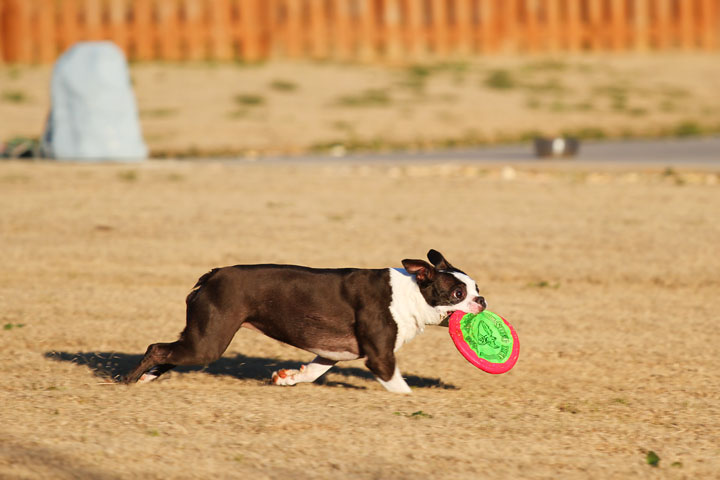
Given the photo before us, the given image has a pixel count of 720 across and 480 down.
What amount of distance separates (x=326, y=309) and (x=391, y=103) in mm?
20752

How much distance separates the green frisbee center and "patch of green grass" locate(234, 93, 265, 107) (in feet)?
65.6

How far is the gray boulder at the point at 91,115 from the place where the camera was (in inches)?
760

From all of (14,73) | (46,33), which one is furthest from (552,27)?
(14,73)

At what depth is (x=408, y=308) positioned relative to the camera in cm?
721

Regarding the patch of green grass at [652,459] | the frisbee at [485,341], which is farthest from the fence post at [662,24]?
the patch of green grass at [652,459]

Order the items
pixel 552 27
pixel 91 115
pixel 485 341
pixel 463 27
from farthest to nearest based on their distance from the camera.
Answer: pixel 552 27 → pixel 463 27 → pixel 91 115 → pixel 485 341

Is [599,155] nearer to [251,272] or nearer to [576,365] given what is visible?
[576,365]

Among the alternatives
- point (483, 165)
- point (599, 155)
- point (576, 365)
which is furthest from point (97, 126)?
point (576, 365)

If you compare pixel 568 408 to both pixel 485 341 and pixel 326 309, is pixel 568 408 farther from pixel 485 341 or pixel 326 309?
pixel 326 309

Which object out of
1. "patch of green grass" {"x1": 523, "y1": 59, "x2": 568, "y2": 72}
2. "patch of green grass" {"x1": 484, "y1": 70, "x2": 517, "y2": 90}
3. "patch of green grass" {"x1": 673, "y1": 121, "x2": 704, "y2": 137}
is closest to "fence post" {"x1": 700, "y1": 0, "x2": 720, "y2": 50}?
"patch of green grass" {"x1": 523, "y1": 59, "x2": 568, "y2": 72}

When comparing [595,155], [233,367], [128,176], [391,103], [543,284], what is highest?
[391,103]

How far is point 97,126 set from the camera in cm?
1934

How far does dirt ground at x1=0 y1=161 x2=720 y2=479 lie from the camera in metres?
6.27

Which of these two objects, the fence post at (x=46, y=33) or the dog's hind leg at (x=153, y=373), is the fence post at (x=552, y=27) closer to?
the fence post at (x=46, y=33)
